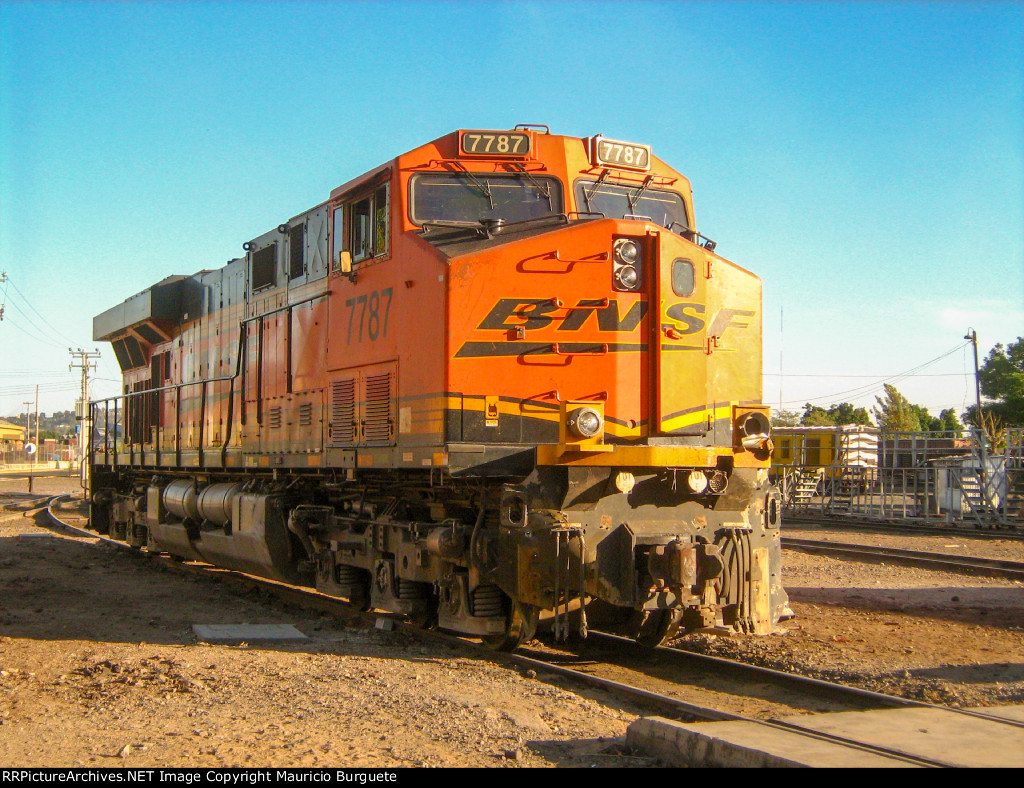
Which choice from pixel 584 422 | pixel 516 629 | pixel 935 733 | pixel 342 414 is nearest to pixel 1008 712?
pixel 935 733

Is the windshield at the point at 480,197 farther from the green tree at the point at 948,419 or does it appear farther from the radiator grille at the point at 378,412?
the green tree at the point at 948,419

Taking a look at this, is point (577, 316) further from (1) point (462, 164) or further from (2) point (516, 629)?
A: (2) point (516, 629)

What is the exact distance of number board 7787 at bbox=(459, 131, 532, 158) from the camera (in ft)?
26.4

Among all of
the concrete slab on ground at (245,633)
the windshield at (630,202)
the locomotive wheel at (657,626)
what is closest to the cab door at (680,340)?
the windshield at (630,202)

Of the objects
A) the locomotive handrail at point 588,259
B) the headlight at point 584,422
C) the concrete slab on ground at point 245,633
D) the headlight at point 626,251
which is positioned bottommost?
the concrete slab on ground at point 245,633

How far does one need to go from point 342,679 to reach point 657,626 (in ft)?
A: 8.37

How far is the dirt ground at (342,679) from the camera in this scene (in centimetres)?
523

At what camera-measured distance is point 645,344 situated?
25.0ft

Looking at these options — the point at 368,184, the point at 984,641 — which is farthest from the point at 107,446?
the point at 984,641

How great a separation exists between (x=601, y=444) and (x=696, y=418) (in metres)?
1.06

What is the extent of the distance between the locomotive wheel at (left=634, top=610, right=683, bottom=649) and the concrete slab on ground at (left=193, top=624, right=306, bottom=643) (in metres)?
3.25

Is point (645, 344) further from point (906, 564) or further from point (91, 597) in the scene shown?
point (906, 564)

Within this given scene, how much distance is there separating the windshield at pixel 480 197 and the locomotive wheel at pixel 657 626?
134 inches

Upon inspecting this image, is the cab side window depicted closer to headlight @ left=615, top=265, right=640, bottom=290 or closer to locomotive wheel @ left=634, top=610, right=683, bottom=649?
headlight @ left=615, top=265, right=640, bottom=290
